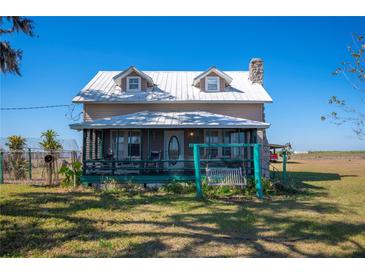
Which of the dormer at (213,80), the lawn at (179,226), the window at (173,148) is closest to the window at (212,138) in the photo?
the window at (173,148)

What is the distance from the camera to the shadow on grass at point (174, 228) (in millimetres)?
4969

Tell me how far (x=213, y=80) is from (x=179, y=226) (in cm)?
1308

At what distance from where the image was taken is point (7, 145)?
18828mm

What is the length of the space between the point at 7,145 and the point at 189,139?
13128 millimetres

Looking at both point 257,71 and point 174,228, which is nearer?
point 174,228

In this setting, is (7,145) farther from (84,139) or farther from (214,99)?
(214,99)

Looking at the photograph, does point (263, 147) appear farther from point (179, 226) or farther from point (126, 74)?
point (179, 226)

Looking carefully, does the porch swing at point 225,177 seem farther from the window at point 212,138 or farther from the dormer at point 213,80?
the dormer at point 213,80

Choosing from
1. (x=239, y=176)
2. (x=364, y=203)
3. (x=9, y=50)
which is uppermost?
(x=9, y=50)

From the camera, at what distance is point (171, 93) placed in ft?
56.5

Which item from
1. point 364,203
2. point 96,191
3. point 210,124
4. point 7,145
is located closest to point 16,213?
point 96,191

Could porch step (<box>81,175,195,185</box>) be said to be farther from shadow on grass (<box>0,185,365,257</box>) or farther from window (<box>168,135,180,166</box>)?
window (<box>168,135,180,166</box>)

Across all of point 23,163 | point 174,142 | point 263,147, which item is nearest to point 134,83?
point 174,142

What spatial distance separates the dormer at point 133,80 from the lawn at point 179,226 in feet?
29.7
